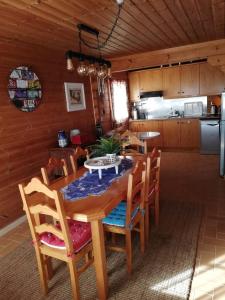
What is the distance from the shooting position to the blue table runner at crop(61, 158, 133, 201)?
198 centimetres

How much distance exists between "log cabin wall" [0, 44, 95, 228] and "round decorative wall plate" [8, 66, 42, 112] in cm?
7

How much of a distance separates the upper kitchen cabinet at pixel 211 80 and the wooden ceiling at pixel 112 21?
2.11 m

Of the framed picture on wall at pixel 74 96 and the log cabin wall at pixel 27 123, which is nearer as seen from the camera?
the log cabin wall at pixel 27 123

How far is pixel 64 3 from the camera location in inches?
80.8

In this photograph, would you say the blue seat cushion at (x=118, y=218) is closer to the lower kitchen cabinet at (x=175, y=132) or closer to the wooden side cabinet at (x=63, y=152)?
the wooden side cabinet at (x=63, y=152)

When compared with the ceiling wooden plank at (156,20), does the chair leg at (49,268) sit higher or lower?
lower

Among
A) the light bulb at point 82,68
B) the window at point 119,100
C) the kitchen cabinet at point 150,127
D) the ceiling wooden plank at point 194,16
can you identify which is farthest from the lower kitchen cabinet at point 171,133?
the light bulb at point 82,68

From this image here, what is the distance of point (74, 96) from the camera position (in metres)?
4.18

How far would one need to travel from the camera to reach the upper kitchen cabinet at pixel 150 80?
6203 millimetres

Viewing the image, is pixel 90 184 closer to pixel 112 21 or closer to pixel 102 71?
pixel 102 71

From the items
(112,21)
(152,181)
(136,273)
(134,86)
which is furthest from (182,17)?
(134,86)

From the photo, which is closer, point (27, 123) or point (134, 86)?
point (27, 123)

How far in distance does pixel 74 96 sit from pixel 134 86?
286 cm

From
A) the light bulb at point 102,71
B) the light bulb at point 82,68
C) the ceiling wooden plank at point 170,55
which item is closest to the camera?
the light bulb at point 82,68
